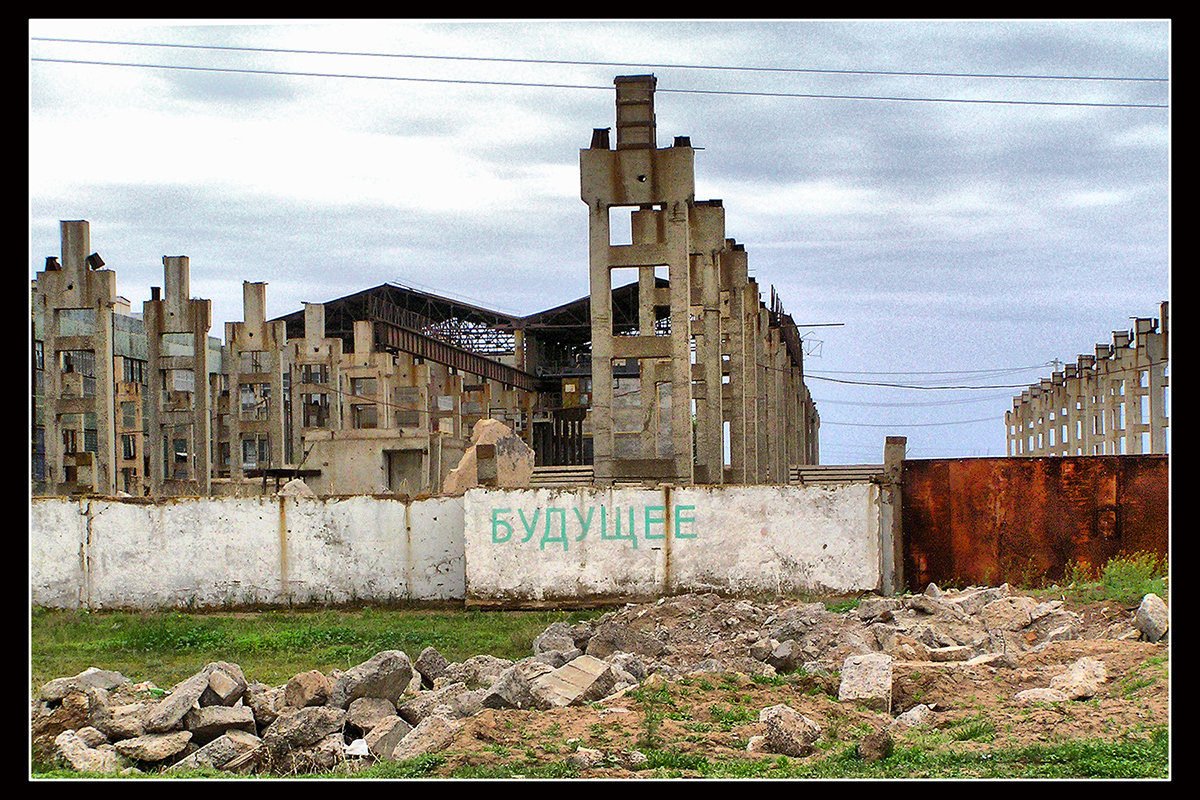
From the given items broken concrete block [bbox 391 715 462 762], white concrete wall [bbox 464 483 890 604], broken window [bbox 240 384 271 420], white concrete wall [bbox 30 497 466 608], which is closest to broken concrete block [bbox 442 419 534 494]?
white concrete wall [bbox 30 497 466 608]

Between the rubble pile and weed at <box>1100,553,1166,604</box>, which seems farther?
weed at <box>1100,553,1166,604</box>

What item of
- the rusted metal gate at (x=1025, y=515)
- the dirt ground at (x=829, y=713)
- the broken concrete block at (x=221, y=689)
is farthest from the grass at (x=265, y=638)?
the rusted metal gate at (x=1025, y=515)

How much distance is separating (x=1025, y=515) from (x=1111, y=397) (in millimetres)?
32660

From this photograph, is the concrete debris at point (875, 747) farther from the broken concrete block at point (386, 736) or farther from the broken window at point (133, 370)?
the broken window at point (133, 370)

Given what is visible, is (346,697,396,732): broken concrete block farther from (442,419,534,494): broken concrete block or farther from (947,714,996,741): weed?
(442,419,534,494): broken concrete block

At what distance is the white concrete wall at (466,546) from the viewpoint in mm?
15898

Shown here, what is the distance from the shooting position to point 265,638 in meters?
13.8

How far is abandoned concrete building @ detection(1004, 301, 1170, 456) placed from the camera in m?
38.1

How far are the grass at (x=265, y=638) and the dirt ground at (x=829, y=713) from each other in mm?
3519

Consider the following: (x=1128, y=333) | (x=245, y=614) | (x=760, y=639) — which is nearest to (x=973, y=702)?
(x=760, y=639)

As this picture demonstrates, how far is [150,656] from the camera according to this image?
1329 cm

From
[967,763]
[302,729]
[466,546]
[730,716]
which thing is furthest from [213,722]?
[466,546]

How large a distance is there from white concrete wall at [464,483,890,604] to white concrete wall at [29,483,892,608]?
0.5 inches
